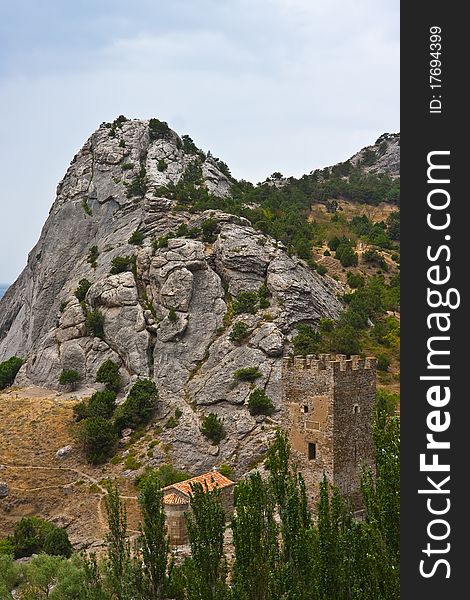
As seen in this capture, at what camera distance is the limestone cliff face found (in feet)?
173

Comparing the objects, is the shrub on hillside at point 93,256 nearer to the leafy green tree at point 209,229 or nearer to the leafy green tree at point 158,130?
the leafy green tree at point 209,229

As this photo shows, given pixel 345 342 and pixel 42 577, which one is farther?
pixel 345 342

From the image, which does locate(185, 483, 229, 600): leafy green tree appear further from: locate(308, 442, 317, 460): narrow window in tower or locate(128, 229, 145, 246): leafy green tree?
locate(128, 229, 145, 246): leafy green tree

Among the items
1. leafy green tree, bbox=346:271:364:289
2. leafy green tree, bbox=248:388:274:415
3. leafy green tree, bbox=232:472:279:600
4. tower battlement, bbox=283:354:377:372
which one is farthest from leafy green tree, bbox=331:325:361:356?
leafy green tree, bbox=232:472:279:600

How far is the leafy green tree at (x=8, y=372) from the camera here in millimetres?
68688

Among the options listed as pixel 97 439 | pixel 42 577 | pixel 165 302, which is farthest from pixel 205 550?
pixel 165 302

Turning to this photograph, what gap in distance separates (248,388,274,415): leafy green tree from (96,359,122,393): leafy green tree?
15483mm

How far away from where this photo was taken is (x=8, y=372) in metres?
69.4

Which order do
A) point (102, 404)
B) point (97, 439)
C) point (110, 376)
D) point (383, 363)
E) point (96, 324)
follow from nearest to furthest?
1. point (97, 439)
2. point (102, 404)
3. point (383, 363)
4. point (110, 376)
5. point (96, 324)

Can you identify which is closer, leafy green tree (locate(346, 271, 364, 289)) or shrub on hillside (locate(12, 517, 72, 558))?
shrub on hillside (locate(12, 517, 72, 558))

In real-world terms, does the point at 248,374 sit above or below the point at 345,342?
below

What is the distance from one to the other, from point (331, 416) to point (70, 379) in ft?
141

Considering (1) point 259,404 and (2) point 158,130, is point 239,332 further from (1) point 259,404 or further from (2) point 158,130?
(2) point 158,130

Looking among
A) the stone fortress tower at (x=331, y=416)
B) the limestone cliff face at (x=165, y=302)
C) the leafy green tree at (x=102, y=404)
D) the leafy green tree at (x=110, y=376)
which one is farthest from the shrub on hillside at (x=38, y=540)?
the leafy green tree at (x=110, y=376)
